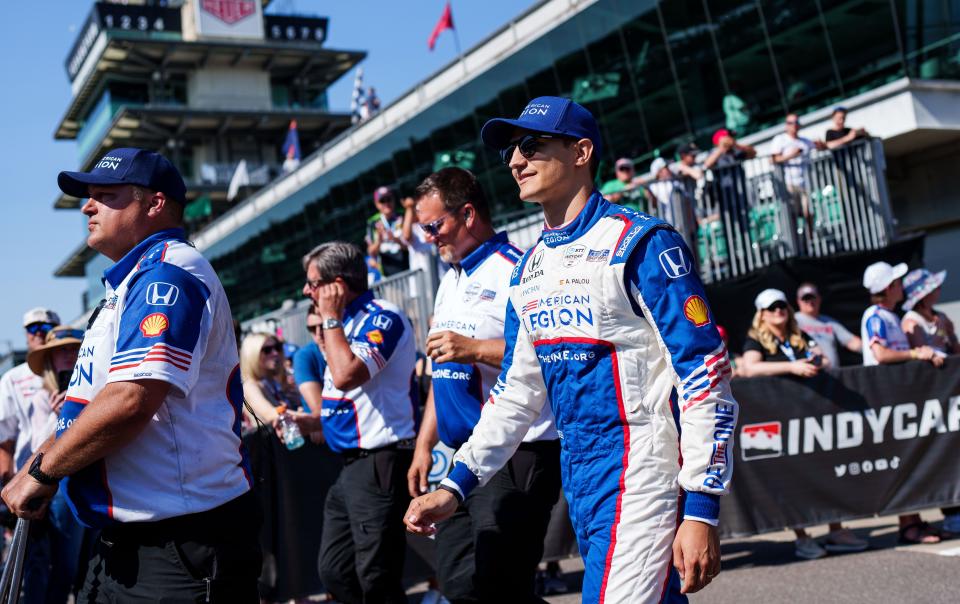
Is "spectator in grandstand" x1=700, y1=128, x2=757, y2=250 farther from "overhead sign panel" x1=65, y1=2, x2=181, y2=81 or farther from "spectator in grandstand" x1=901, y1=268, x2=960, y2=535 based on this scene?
"overhead sign panel" x1=65, y1=2, x2=181, y2=81

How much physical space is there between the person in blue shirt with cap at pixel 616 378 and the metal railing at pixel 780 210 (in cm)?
958

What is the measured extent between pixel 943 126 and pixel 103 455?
52.0ft

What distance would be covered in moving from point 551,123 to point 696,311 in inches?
32.8

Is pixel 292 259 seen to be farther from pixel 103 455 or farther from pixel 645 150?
pixel 103 455

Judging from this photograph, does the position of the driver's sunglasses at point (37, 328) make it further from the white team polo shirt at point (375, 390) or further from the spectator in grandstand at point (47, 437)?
Result: the white team polo shirt at point (375, 390)

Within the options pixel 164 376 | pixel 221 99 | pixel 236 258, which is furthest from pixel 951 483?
pixel 221 99

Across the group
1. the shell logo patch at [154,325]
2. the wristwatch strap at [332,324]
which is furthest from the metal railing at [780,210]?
the shell logo patch at [154,325]

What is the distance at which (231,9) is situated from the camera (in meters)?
66.2

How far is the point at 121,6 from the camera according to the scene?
6419cm

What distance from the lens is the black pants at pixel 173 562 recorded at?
10.5ft

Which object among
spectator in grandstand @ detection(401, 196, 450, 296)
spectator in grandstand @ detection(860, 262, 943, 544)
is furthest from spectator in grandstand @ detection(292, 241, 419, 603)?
spectator in grandstand @ detection(401, 196, 450, 296)

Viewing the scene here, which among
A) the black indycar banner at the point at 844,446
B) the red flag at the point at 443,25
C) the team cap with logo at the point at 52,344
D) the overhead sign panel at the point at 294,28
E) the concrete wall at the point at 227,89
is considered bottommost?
the black indycar banner at the point at 844,446

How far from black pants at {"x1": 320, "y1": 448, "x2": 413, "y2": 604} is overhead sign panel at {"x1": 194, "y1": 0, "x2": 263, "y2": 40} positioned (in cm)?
6400

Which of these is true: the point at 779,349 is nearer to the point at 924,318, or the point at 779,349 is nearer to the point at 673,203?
the point at 924,318
